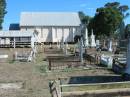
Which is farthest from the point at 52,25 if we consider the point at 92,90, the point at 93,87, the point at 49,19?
the point at 92,90

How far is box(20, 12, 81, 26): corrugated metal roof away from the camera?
3379 inches

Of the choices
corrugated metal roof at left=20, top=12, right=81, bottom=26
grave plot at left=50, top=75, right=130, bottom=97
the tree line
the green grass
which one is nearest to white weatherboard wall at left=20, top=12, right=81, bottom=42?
corrugated metal roof at left=20, top=12, right=81, bottom=26

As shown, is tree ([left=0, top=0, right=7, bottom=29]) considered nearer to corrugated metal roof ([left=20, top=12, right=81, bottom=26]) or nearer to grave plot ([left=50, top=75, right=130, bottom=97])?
corrugated metal roof ([left=20, top=12, right=81, bottom=26])

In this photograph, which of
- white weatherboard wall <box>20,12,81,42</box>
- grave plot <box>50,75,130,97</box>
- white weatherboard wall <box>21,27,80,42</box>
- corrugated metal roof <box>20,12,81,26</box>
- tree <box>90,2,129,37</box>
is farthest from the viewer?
white weatherboard wall <box>21,27,80,42</box>

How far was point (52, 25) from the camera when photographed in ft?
283

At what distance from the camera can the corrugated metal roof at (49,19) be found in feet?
282

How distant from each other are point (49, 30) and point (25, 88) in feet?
233

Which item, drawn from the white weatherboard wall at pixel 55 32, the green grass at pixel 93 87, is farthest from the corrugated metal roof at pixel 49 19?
the green grass at pixel 93 87

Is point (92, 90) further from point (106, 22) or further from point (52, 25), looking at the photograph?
point (52, 25)

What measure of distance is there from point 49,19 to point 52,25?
2140 mm

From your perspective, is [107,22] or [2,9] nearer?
[2,9]

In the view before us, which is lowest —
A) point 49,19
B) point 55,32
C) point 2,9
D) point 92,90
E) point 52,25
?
point 92,90

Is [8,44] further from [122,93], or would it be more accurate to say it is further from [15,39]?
[122,93]

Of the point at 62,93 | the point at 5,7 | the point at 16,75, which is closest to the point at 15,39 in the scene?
the point at 5,7
